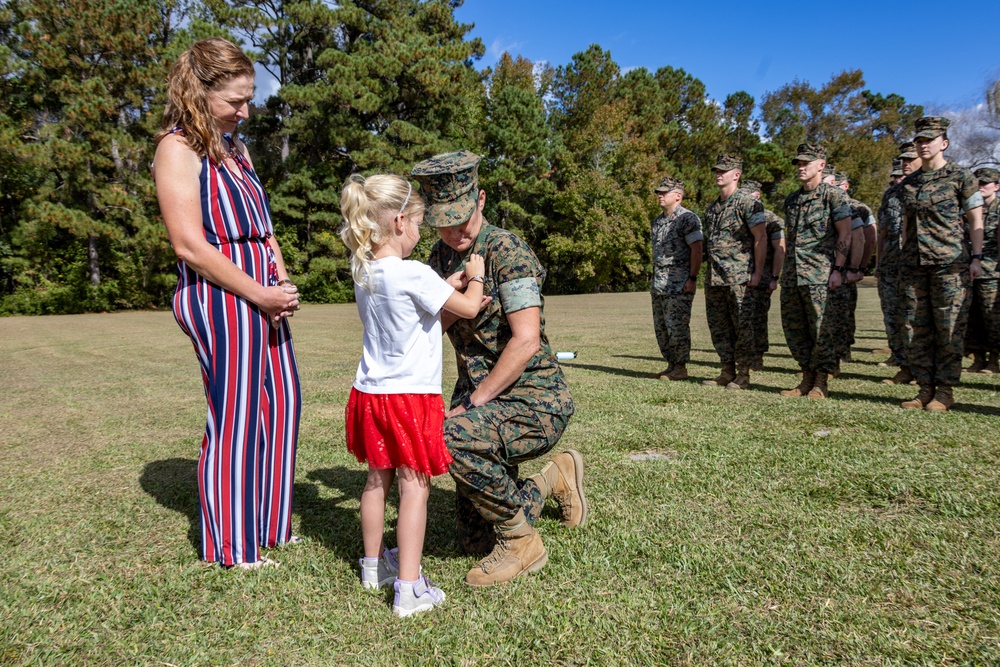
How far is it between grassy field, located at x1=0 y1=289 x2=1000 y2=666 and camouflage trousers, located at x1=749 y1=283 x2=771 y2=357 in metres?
1.88

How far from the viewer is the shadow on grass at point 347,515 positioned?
138 inches

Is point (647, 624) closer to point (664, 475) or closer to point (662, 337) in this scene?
point (664, 475)

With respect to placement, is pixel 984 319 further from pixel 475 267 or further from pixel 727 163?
pixel 475 267

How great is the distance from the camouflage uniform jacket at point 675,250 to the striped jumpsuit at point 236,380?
6.28 meters

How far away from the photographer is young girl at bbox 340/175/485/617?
2.74 meters

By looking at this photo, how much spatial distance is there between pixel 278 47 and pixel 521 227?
18562 millimetres

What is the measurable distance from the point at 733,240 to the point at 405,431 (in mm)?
6386

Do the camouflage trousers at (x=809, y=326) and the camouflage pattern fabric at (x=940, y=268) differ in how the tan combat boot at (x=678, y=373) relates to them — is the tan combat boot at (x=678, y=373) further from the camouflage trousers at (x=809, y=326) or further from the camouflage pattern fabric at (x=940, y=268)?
the camouflage pattern fabric at (x=940, y=268)

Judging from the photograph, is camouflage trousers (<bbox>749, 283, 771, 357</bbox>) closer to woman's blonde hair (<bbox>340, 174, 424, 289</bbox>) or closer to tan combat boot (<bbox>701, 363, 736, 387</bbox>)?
tan combat boot (<bbox>701, 363, 736, 387</bbox>)

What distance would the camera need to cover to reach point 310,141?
3381 centimetres

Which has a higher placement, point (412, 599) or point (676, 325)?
point (676, 325)

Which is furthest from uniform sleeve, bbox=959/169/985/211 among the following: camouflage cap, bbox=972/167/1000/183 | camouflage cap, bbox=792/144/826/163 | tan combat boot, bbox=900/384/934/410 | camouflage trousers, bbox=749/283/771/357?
camouflage cap, bbox=972/167/1000/183

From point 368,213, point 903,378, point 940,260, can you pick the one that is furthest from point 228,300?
point 903,378

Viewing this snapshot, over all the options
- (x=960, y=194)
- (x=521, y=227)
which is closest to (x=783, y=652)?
(x=960, y=194)
